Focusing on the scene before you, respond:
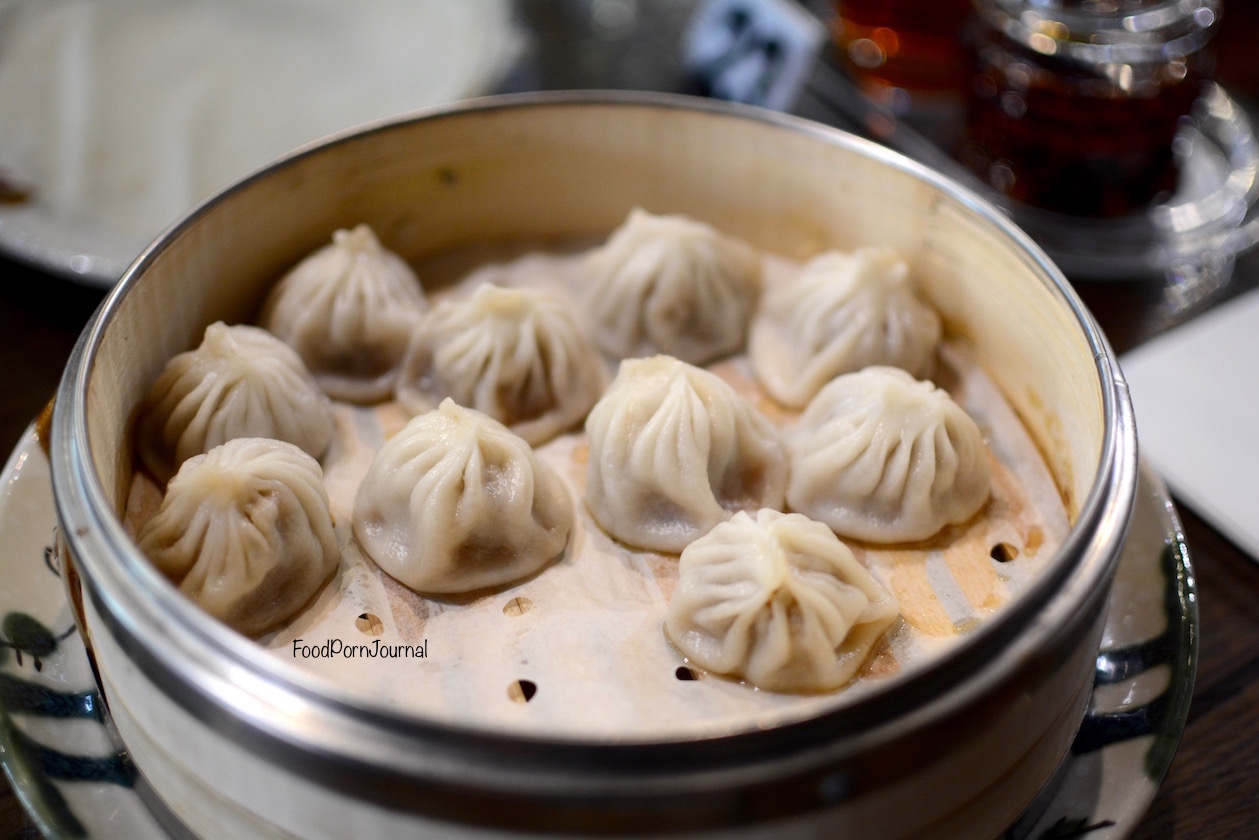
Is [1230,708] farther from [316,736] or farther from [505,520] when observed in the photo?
[316,736]

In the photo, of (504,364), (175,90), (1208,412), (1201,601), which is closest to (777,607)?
(504,364)

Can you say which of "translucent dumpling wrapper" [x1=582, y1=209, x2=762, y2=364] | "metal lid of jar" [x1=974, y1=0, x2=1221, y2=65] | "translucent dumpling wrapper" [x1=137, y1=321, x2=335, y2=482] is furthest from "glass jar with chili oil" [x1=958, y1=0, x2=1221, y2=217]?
"translucent dumpling wrapper" [x1=137, y1=321, x2=335, y2=482]

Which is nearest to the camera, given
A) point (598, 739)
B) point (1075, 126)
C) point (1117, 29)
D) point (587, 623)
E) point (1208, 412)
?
point (598, 739)

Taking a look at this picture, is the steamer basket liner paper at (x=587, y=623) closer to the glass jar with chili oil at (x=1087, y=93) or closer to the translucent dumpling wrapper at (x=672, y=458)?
the translucent dumpling wrapper at (x=672, y=458)

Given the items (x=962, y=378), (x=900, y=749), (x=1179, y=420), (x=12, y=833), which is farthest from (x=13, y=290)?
(x=1179, y=420)

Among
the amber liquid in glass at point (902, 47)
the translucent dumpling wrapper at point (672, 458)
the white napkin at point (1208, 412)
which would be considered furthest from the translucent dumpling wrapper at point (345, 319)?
the amber liquid in glass at point (902, 47)

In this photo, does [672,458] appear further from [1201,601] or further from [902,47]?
[902,47]
